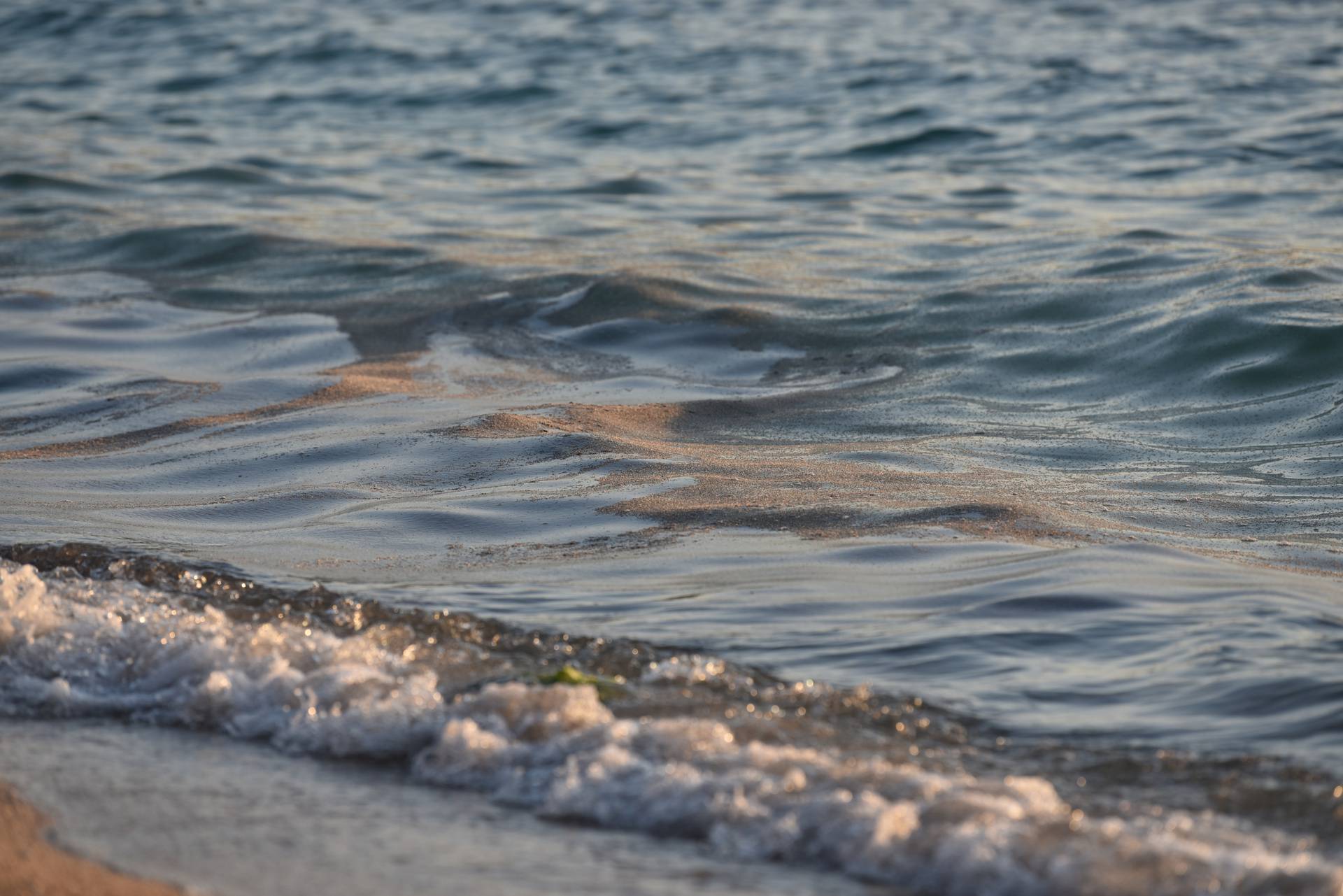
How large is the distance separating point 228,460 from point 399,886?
10.1 feet

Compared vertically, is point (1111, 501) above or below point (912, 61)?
below

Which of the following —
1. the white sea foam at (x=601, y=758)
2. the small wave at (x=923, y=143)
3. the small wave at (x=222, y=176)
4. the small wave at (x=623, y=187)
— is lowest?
the white sea foam at (x=601, y=758)

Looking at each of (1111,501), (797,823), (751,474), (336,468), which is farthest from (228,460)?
(797,823)

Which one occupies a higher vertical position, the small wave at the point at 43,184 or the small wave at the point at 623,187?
the small wave at the point at 43,184

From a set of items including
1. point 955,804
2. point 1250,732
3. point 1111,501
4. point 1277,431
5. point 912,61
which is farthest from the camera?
point 912,61

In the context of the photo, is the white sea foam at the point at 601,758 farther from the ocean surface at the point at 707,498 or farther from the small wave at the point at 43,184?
the small wave at the point at 43,184

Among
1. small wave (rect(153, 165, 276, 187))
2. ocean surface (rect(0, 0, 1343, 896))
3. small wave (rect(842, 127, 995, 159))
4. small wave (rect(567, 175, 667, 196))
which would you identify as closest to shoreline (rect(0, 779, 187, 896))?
ocean surface (rect(0, 0, 1343, 896))

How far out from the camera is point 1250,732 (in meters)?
3.07

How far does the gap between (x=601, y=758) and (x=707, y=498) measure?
1.86 m

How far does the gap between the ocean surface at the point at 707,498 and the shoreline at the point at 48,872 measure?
61mm

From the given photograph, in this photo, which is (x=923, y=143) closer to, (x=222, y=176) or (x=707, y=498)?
(x=222, y=176)

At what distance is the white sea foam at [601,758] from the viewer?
8.34 ft

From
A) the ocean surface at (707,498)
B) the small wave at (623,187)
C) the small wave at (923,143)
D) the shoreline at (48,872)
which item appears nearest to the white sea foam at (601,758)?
the ocean surface at (707,498)

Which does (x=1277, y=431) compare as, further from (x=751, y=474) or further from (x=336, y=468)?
(x=336, y=468)
